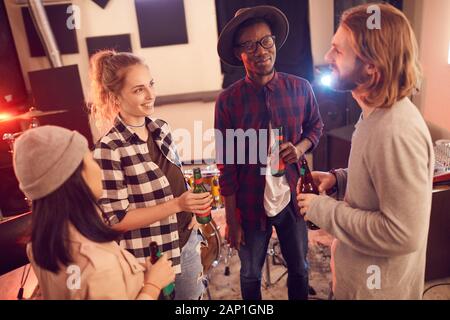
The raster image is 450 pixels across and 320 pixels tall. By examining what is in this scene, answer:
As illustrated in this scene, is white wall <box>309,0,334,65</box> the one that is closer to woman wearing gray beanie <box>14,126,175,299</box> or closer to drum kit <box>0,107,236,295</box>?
drum kit <box>0,107,236,295</box>

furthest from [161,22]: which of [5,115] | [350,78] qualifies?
[350,78]

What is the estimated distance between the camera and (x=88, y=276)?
962 mm

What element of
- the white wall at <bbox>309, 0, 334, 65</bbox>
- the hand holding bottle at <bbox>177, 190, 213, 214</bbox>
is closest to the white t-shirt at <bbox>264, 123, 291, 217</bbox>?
the hand holding bottle at <bbox>177, 190, 213, 214</bbox>

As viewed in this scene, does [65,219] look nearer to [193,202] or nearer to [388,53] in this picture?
[193,202]

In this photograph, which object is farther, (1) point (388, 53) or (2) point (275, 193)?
(2) point (275, 193)

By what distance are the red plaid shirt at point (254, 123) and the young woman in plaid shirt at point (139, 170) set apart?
28cm

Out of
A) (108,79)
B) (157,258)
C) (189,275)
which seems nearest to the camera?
(157,258)

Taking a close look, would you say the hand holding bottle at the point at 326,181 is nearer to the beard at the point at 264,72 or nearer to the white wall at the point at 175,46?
the beard at the point at 264,72

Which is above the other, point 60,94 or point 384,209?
point 60,94

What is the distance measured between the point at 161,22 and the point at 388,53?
329 cm

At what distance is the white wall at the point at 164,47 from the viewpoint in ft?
12.6

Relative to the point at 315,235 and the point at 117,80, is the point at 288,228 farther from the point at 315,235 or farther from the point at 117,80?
the point at 315,235

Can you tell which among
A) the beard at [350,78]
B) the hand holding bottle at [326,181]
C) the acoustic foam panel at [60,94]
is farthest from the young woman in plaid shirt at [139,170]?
the acoustic foam panel at [60,94]
